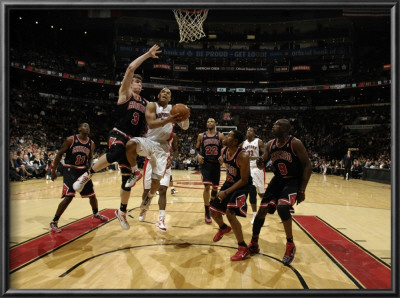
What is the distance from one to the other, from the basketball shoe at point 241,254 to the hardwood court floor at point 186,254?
0.29ft

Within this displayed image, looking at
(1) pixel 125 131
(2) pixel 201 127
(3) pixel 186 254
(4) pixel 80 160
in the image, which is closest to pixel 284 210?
(3) pixel 186 254

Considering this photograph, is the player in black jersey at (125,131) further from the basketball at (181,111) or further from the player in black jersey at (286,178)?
the player in black jersey at (286,178)

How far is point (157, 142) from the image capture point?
5148mm

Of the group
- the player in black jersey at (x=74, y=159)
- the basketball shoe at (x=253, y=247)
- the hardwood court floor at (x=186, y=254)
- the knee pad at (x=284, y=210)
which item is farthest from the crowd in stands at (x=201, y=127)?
the knee pad at (x=284, y=210)

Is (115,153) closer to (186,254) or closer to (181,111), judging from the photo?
(181,111)

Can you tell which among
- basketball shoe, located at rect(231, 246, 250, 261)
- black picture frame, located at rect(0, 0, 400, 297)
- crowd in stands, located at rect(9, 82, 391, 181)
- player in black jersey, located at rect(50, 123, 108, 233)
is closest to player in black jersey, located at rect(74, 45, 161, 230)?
player in black jersey, located at rect(50, 123, 108, 233)

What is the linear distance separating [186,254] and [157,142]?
6.43 feet

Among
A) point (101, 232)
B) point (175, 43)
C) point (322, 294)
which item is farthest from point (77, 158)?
point (175, 43)

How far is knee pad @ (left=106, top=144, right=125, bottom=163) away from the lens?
4578mm

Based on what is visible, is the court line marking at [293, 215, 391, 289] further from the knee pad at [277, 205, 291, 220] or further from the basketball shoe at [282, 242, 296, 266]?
the knee pad at [277, 205, 291, 220]

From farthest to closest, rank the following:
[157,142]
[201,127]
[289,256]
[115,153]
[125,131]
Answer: [201,127] < [157,142] < [125,131] < [115,153] < [289,256]

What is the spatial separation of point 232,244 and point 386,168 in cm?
1426

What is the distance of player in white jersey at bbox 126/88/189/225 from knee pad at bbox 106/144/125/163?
0.12 m

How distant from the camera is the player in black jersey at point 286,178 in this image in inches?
154
